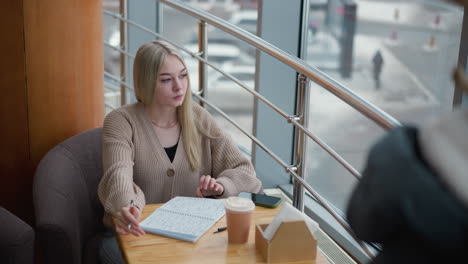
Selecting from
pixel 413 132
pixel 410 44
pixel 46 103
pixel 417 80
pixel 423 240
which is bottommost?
pixel 417 80

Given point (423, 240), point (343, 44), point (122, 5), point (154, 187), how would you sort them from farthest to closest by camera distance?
point (343, 44), point (122, 5), point (154, 187), point (423, 240)

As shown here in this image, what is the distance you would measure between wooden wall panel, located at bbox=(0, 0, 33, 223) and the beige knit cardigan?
1.49ft

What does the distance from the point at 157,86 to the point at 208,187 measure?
0.48 m

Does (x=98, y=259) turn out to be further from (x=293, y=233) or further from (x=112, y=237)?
(x=293, y=233)

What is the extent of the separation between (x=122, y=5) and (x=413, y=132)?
112 inches

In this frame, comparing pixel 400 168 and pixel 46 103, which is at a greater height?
pixel 400 168

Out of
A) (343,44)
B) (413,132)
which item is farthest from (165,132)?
(343,44)

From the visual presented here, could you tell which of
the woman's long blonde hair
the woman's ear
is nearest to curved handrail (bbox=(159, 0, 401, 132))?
the woman's long blonde hair

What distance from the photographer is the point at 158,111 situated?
2.19 m

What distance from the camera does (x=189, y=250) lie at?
147 centimetres

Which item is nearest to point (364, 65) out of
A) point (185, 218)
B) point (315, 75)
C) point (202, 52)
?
point (202, 52)

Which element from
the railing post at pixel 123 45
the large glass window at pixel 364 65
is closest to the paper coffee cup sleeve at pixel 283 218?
the railing post at pixel 123 45

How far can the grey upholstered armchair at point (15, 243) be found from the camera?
5.69 ft

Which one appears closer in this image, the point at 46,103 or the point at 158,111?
the point at 158,111
